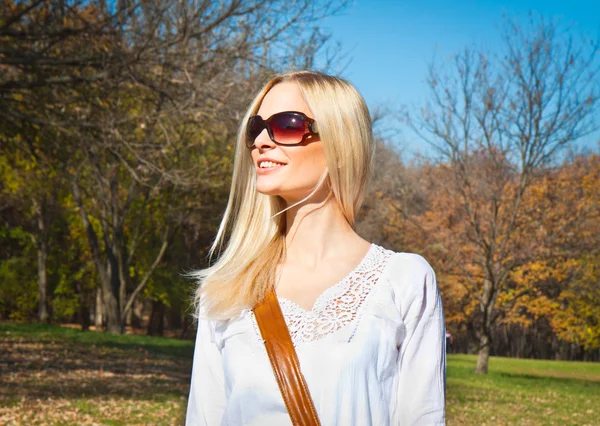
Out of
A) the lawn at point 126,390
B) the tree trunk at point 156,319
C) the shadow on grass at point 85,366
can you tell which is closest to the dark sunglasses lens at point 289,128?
the lawn at point 126,390

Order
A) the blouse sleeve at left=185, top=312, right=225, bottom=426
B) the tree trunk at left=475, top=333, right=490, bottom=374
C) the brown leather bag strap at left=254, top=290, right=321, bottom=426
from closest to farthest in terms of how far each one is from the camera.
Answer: the brown leather bag strap at left=254, top=290, right=321, bottom=426
the blouse sleeve at left=185, top=312, right=225, bottom=426
the tree trunk at left=475, top=333, right=490, bottom=374

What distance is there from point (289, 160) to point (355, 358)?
0.69 meters

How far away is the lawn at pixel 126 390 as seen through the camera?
8906 millimetres

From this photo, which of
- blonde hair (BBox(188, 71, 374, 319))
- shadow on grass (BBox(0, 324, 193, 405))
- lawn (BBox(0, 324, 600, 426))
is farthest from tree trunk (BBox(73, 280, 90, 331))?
blonde hair (BBox(188, 71, 374, 319))

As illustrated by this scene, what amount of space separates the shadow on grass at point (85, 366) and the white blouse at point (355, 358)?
25.4ft

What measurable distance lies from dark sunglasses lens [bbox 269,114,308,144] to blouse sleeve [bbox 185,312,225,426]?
0.62 meters

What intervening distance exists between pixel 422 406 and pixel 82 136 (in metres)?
8.73

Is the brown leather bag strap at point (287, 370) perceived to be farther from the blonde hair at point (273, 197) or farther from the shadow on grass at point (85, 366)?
the shadow on grass at point (85, 366)

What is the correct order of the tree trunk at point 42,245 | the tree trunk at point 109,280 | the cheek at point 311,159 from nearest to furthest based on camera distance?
the cheek at point 311,159 < the tree trunk at point 109,280 < the tree trunk at point 42,245

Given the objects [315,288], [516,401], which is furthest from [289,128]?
[516,401]

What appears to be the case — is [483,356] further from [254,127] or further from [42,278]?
[254,127]

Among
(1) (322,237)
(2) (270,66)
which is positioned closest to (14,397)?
(2) (270,66)

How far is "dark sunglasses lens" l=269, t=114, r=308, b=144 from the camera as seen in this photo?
2275 mm

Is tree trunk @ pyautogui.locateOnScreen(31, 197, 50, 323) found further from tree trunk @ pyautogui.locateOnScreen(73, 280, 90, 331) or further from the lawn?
the lawn
